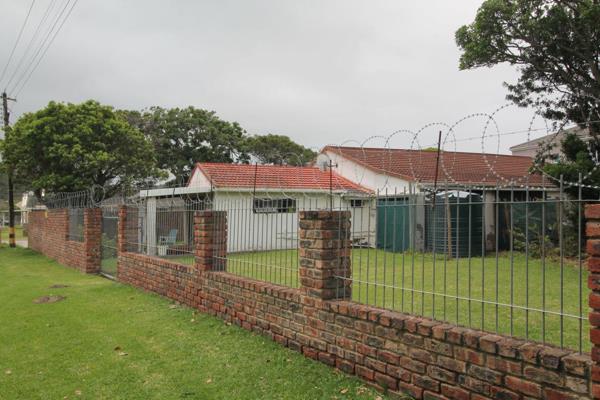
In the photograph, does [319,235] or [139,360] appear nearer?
[319,235]

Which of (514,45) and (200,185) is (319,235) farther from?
(200,185)

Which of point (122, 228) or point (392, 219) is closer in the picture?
point (392, 219)

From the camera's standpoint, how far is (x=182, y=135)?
3381cm

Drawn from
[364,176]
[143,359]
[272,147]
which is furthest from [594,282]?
[272,147]

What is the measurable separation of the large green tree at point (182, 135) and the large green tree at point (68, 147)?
40.1ft

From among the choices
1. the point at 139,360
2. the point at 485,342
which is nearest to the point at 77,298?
the point at 139,360

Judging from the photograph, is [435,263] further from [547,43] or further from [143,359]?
[547,43]

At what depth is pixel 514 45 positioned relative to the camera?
478 inches

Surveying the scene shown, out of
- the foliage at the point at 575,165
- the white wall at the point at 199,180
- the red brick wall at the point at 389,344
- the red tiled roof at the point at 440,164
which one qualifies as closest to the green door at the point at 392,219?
the red brick wall at the point at 389,344

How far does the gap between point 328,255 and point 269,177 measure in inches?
590

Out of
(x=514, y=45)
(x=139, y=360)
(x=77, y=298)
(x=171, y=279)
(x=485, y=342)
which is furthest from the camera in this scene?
(x=514, y=45)

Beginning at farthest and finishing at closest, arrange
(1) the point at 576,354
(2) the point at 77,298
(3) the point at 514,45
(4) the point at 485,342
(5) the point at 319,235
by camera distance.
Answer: (3) the point at 514,45
(2) the point at 77,298
(5) the point at 319,235
(4) the point at 485,342
(1) the point at 576,354

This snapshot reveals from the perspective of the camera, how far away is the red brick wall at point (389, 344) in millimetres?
2967

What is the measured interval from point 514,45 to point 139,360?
11248mm
